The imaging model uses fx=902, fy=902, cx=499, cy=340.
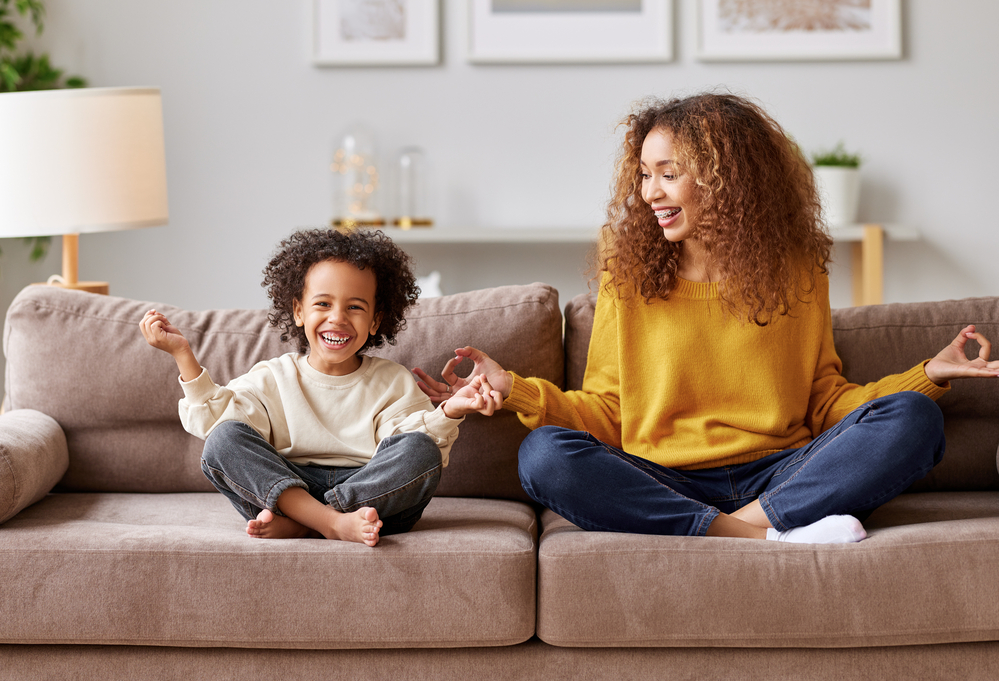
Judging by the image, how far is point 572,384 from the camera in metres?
1.76

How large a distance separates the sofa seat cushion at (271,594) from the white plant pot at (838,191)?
2099mm

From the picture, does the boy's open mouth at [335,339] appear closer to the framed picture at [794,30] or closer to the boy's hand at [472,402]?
the boy's hand at [472,402]

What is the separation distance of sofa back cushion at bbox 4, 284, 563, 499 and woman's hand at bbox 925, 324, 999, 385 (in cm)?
66

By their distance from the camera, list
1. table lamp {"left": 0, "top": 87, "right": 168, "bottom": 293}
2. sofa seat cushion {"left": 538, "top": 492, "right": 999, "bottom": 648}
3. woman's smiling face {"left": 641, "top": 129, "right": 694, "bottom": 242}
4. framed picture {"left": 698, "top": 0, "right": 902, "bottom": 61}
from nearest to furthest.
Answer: sofa seat cushion {"left": 538, "top": 492, "right": 999, "bottom": 648} < woman's smiling face {"left": 641, "top": 129, "right": 694, "bottom": 242} < table lamp {"left": 0, "top": 87, "right": 168, "bottom": 293} < framed picture {"left": 698, "top": 0, "right": 902, "bottom": 61}

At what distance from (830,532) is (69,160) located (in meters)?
1.61

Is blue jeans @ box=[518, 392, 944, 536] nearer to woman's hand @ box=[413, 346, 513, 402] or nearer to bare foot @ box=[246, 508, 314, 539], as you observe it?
woman's hand @ box=[413, 346, 513, 402]

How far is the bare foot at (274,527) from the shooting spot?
1334mm

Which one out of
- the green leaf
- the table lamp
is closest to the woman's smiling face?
the table lamp

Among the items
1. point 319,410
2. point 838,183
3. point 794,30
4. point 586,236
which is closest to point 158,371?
point 319,410

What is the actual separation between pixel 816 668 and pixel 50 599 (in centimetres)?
110

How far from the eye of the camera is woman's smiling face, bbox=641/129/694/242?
158 cm

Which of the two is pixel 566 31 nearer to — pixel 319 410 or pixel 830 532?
pixel 319 410

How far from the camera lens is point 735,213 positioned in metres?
1.57

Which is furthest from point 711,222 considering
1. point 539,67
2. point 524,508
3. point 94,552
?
point 539,67
